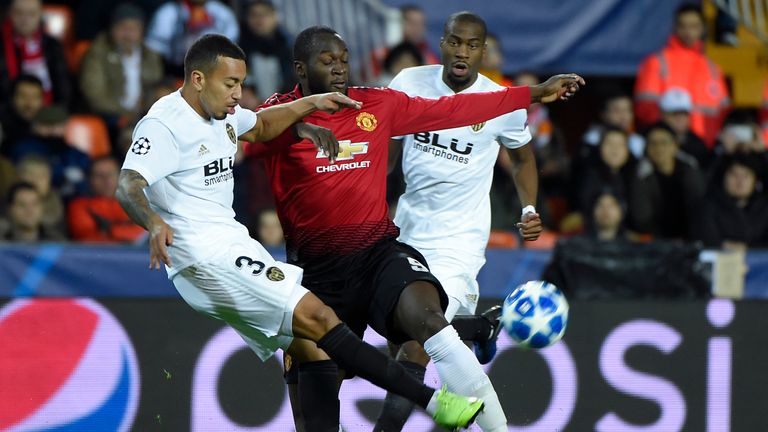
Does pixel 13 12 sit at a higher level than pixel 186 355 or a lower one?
higher

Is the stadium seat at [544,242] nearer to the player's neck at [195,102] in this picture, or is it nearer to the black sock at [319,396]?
the black sock at [319,396]

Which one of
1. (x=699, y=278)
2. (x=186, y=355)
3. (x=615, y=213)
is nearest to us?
(x=186, y=355)

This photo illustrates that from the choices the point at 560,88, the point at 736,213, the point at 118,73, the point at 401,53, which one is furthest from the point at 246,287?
the point at 736,213

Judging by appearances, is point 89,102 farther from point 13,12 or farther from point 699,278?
point 699,278

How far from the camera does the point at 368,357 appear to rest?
20.1ft

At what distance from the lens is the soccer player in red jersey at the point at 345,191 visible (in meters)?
6.59

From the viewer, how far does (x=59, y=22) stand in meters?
12.3

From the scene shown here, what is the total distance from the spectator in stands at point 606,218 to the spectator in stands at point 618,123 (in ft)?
3.37

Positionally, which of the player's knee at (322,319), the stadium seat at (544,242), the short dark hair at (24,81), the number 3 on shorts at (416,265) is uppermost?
the short dark hair at (24,81)

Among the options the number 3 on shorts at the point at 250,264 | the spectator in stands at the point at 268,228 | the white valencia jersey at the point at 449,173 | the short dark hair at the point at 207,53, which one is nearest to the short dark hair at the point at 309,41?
the short dark hair at the point at 207,53

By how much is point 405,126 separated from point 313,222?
67 cm

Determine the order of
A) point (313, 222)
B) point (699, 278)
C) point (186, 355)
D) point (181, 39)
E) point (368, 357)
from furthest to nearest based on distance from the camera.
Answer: point (181, 39) < point (699, 278) < point (186, 355) < point (313, 222) < point (368, 357)

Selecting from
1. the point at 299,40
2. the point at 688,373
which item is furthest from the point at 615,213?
the point at 299,40

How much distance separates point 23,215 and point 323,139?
14.4 feet
